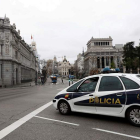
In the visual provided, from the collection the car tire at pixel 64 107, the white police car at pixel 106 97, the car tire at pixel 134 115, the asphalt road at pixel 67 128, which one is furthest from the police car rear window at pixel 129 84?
the car tire at pixel 64 107

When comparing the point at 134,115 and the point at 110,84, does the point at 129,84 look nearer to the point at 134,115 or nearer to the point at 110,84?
the point at 110,84

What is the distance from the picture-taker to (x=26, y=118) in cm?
594

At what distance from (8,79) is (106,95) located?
33107 mm

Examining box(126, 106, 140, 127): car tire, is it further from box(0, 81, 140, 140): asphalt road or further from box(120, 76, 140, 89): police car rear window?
box(120, 76, 140, 89): police car rear window

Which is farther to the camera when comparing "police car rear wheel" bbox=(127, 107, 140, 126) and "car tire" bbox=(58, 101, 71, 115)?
"car tire" bbox=(58, 101, 71, 115)

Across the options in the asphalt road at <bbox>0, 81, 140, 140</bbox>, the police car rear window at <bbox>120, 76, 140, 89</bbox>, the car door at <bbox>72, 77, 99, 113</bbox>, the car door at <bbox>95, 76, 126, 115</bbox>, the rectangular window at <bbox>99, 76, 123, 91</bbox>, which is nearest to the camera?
the asphalt road at <bbox>0, 81, 140, 140</bbox>

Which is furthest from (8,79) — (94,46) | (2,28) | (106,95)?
A: (94,46)

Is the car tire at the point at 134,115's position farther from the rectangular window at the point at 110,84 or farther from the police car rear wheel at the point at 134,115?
the rectangular window at the point at 110,84

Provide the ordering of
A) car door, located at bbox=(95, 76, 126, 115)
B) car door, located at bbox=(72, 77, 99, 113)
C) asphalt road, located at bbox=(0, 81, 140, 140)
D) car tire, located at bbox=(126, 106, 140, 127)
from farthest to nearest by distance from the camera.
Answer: car door, located at bbox=(72, 77, 99, 113) → car door, located at bbox=(95, 76, 126, 115) → car tire, located at bbox=(126, 106, 140, 127) → asphalt road, located at bbox=(0, 81, 140, 140)

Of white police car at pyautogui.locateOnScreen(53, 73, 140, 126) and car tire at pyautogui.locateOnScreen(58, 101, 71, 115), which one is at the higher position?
white police car at pyautogui.locateOnScreen(53, 73, 140, 126)

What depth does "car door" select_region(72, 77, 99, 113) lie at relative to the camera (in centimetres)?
570

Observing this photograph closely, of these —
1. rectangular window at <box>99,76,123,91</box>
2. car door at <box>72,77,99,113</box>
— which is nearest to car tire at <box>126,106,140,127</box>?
rectangular window at <box>99,76,123,91</box>

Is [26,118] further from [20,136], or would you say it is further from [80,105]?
[80,105]

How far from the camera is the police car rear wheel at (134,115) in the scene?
15.9 ft
